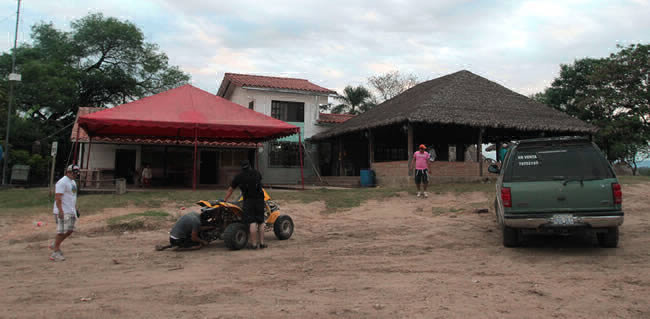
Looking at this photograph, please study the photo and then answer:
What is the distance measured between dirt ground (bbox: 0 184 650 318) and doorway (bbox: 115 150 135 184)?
529 inches

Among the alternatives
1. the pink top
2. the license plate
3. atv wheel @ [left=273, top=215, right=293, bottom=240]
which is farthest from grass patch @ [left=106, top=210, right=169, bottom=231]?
the license plate

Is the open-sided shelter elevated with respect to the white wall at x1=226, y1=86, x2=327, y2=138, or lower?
lower

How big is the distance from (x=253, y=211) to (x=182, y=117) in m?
9.24

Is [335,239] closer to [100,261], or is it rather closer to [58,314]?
[100,261]

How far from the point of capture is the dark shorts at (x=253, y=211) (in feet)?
24.3

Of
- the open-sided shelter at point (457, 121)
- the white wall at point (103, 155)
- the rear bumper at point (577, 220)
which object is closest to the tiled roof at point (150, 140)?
the white wall at point (103, 155)

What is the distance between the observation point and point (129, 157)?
22594 mm

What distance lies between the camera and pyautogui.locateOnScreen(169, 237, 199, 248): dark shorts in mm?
7277

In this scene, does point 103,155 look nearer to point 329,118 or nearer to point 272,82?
point 272,82

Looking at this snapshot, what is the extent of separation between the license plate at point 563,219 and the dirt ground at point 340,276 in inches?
19.7

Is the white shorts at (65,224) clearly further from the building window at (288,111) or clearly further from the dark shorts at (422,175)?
the building window at (288,111)

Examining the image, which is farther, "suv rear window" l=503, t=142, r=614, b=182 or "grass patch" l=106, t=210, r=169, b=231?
"grass patch" l=106, t=210, r=169, b=231

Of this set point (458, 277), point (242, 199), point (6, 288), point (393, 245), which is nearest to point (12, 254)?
point (6, 288)

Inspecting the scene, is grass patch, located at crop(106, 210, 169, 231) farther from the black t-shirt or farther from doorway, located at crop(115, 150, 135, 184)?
doorway, located at crop(115, 150, 135, 184)
